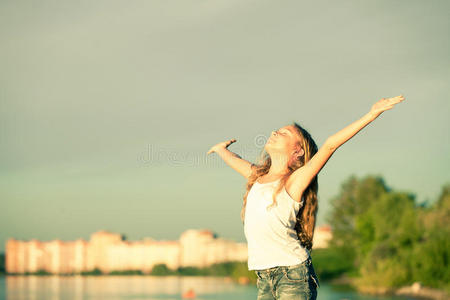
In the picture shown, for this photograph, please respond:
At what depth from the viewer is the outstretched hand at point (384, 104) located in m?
2.66

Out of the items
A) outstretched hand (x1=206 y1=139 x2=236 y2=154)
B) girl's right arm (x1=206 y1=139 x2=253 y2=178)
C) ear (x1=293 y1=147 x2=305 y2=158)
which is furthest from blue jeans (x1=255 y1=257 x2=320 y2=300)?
outstretched hand (x1=206 y1=139 x2=236 y2=154)

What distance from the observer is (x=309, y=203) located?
3102 millimetres

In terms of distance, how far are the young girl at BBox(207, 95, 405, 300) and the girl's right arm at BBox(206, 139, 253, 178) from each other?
273mm

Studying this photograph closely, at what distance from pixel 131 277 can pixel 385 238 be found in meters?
44.1

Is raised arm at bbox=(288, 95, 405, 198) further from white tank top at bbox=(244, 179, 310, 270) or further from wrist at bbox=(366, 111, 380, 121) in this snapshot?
white tank top at bbox=(244, 179, 310, 270)

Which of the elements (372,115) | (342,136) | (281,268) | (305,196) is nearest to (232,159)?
(305,196)

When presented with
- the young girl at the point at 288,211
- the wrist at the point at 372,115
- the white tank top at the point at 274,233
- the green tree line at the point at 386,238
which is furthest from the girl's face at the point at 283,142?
the green tree line at the point at 386,238

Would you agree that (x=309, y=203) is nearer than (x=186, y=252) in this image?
Yes

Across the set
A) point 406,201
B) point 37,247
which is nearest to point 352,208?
point 406,201

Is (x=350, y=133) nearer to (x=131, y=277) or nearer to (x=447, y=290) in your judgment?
(x=447, y=290)

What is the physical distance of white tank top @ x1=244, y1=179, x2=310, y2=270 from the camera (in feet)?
9.61

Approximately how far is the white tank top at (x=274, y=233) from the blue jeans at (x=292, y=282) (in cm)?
3

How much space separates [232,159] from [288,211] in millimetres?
774

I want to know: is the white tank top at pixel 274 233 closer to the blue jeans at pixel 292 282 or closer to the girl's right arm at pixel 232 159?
the blue jeans at pixel 292 282
